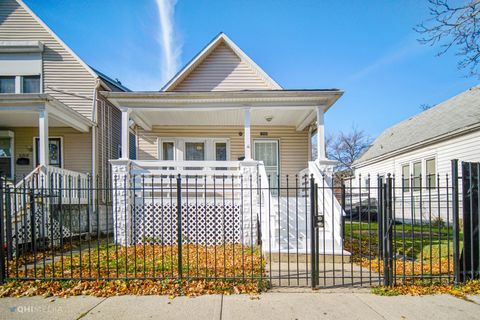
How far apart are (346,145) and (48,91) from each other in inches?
1490

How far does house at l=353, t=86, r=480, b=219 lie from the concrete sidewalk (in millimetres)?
5993

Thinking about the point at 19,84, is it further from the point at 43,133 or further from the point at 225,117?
the point at 225,117

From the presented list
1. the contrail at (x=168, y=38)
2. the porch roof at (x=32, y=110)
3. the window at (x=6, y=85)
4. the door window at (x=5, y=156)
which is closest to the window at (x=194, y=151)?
the contrail at (x=168, y=38)

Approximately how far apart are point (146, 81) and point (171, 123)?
11.5m

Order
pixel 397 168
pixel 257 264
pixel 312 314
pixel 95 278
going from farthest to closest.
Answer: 1. pixel 397 168
2. pixel 257 264
3. pixel 95 278
4. pixel 312 314

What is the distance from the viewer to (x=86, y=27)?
1110 cm

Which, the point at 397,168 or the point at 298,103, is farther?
the point at 397,168

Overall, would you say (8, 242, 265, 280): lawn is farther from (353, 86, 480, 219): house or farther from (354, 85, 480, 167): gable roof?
(354, 85, 480, 167): gable roof

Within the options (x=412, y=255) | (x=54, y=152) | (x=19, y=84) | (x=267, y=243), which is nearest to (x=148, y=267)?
(x=267, y=243)

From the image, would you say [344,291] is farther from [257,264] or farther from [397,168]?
[397,168]

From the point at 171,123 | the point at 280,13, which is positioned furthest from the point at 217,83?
the point at 280,13

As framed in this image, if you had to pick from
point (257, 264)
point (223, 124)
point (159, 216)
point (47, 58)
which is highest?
point (47, 58)

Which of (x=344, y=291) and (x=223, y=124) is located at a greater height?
(x=223, y=124)

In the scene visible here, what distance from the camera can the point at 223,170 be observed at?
31.0ft
